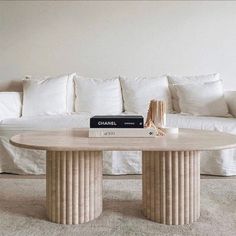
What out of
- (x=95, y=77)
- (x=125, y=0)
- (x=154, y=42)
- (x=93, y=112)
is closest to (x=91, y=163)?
(x=93, y=112)

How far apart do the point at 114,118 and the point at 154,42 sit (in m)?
1.93

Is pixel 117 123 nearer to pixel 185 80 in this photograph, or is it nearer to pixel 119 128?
pixel 119 128

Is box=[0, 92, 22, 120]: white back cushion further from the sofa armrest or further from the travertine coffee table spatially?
the sofa armrest

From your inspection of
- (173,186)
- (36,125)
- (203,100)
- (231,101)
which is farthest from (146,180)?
(231,101)

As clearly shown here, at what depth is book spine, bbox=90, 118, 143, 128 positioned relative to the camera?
137cm

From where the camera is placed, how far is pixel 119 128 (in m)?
1.37

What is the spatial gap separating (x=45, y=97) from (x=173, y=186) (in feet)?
5.77

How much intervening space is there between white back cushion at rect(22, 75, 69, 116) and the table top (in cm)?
128

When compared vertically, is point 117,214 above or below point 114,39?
below

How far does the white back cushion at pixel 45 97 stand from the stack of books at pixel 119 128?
1403 mm

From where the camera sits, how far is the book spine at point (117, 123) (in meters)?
1.37

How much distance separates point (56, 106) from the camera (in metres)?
2.71

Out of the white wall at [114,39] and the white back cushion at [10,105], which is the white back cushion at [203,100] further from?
the white back cushion at [10,105]

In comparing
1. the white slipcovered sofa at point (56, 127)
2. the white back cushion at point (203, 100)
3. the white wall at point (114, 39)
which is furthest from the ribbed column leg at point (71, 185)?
the white wall at point (114, 39)
